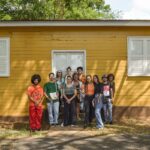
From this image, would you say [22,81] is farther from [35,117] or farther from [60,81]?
[35,117]

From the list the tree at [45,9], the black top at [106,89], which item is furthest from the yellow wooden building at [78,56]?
the tree at [45,9]

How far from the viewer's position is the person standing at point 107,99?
16.4 m

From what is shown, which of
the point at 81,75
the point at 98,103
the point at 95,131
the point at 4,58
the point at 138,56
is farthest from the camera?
the point at 138,56

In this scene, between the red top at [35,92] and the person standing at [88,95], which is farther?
the person standing at [88,95]

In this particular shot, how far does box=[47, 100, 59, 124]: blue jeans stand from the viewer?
1633 cm

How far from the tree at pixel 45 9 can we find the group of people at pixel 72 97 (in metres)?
20.7

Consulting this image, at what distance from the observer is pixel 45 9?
125 feet

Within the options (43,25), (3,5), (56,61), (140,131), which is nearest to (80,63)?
(56,61)

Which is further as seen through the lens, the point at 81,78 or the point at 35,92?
the point at 81,78

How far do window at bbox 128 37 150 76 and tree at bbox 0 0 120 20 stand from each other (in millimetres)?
19433

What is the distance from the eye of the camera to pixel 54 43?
58.0 feet

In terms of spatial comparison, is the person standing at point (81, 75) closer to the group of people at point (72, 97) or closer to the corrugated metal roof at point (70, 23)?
the group of people at point (72, 97)

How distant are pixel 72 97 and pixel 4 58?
3.20 metres

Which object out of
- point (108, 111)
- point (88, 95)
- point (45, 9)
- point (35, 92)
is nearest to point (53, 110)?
point (35, 92)
